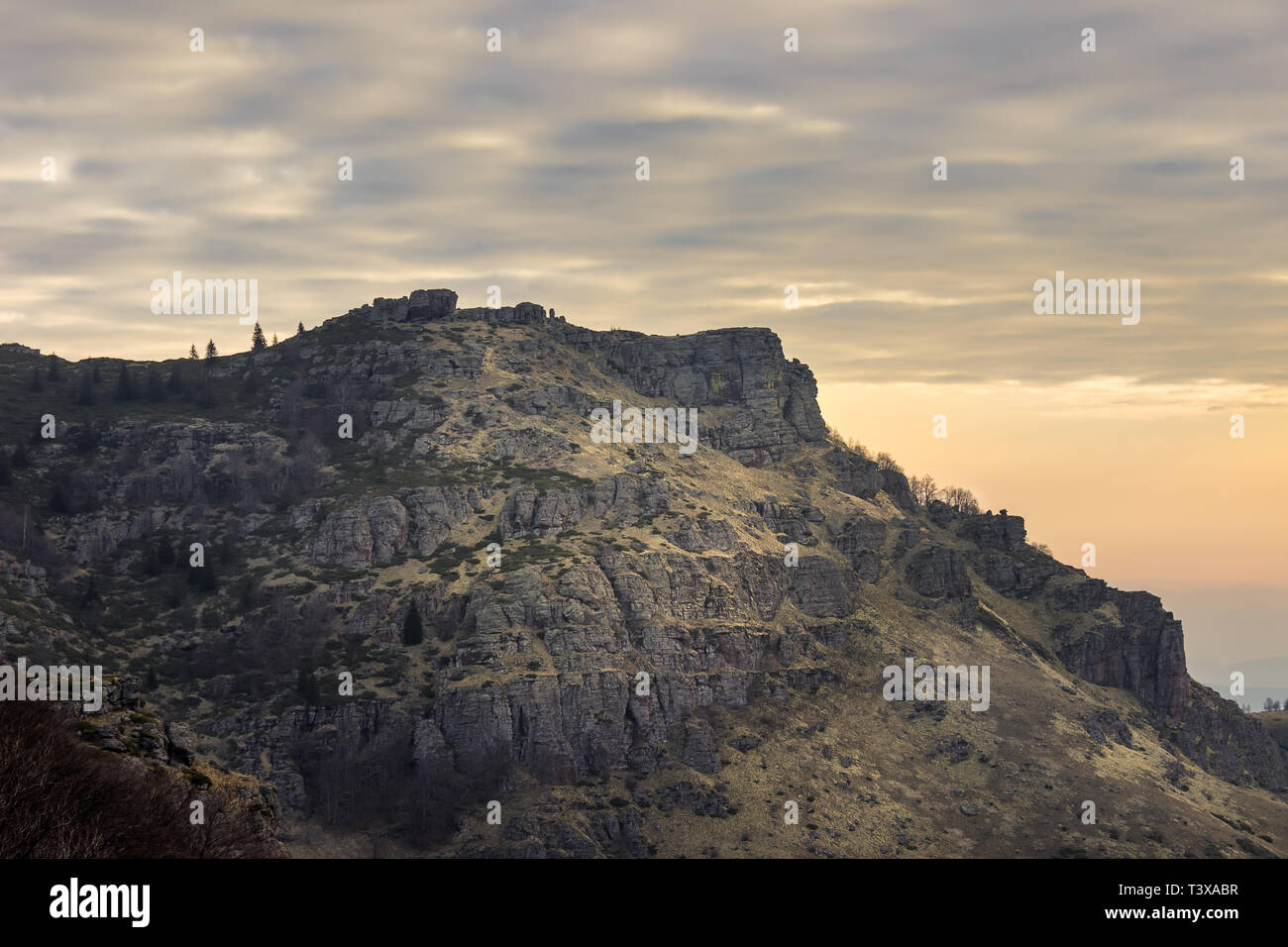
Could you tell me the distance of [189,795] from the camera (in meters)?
88.8

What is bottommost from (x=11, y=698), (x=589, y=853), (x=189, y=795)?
(x=589, y=853)

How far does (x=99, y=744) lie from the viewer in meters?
88.1
